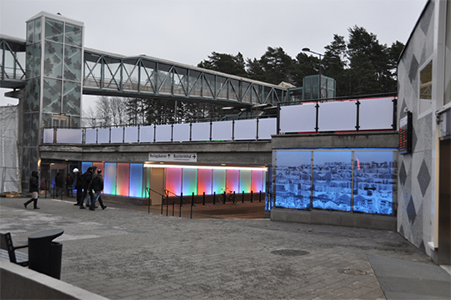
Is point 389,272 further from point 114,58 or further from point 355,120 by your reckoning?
point 114,58

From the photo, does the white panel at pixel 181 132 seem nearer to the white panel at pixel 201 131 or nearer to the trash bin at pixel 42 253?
the white panel at pixel 201 131

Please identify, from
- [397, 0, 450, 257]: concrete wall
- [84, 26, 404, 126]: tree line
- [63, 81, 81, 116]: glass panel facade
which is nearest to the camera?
[397, 0, 450, 257]: concrete wall

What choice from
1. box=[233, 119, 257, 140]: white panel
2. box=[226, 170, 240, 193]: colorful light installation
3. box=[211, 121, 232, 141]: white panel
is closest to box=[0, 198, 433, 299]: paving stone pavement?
box=[233, 119, 257, 140]: white panel

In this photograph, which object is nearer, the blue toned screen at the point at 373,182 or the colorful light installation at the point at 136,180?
the blue toned screen at the point at 373,182

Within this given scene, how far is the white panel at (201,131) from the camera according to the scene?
21422mm

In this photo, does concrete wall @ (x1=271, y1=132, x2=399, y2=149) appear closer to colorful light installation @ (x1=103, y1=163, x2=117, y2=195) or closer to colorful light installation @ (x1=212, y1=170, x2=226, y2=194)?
colorful light installation @ (x1=212, y1=170, x2=226, y2=194)

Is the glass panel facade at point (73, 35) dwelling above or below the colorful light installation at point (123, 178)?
above

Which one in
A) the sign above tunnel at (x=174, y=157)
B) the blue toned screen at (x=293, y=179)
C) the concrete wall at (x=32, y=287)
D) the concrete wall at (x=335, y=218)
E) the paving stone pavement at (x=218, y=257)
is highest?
the sign above tunnel at (x=174, y=157)

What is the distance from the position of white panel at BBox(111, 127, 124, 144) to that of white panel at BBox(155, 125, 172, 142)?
137 inches

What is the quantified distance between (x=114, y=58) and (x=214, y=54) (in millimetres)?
39557

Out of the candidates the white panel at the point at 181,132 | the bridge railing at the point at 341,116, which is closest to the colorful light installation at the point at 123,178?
the white panel at the point at 181,132

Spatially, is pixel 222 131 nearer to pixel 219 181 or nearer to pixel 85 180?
pixel 85 180

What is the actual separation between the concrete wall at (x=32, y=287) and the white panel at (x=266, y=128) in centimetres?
1377

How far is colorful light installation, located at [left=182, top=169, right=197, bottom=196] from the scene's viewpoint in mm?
28984
